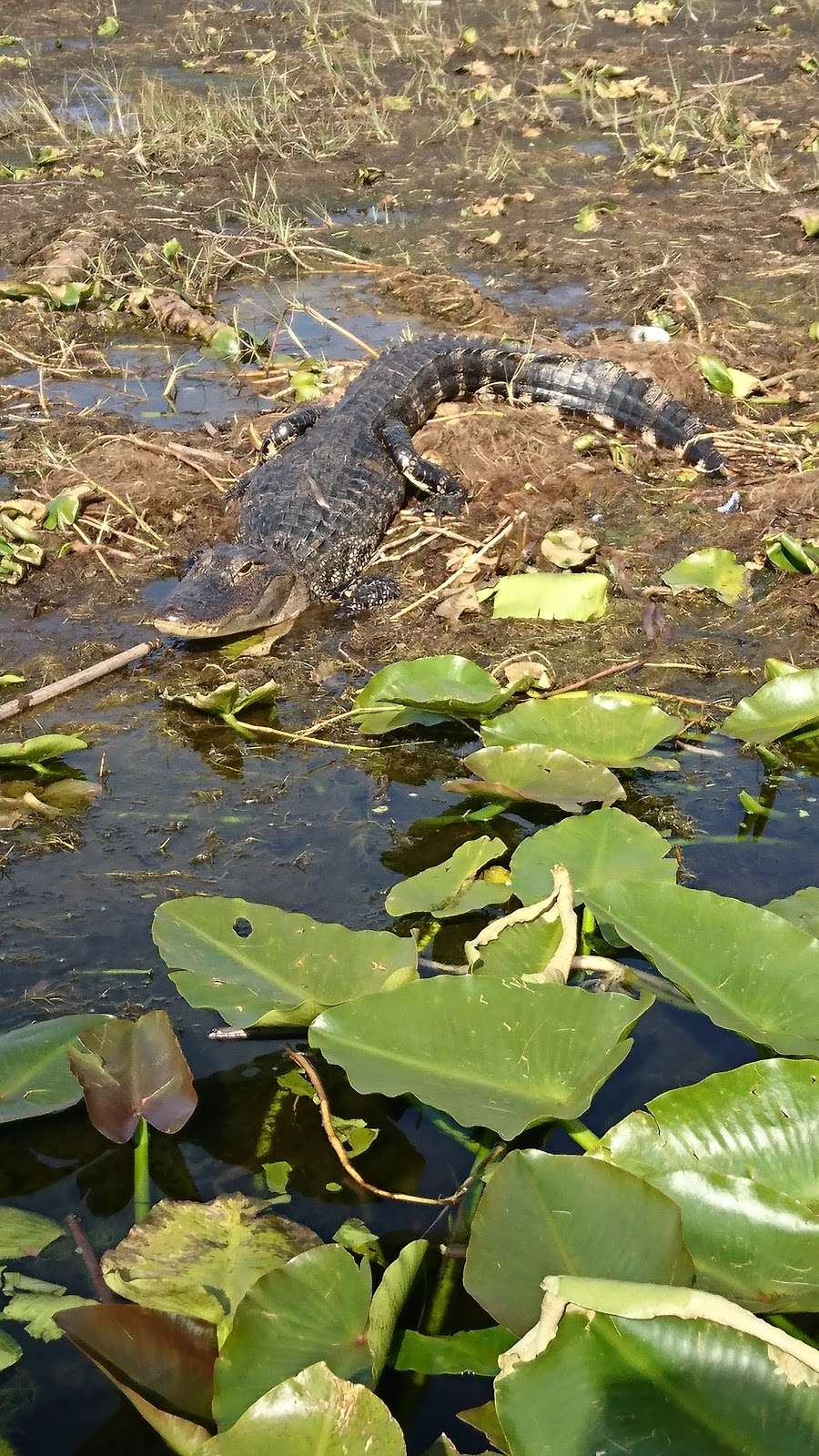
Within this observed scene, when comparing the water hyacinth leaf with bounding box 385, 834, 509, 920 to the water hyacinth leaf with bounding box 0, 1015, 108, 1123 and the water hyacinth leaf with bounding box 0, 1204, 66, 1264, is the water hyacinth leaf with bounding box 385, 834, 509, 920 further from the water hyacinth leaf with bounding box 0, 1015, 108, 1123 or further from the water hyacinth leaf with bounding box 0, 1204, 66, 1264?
the water hyacinth leaf with bounding box 0, 1204, 66, 1264

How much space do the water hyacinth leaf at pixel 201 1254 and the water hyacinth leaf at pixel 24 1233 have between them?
16 centimetres

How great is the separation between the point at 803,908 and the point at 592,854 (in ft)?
1.31

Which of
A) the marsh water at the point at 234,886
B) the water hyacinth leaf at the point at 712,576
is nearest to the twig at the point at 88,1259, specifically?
the marsh water at the point at 234,886

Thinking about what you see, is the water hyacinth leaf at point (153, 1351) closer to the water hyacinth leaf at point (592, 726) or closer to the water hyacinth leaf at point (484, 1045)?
the water hyacinth leaf at point (484, 1045)

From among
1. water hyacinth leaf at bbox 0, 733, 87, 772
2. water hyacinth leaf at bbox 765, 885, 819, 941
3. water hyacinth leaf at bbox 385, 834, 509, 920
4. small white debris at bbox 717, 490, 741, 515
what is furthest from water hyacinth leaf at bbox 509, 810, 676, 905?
small white debris at bbox 717, 490, 741, 515

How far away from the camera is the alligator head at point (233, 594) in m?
3.79

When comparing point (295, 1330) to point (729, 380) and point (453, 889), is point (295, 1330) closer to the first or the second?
point (453, 889)

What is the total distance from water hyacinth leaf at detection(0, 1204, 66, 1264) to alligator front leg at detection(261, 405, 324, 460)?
378 centimetres

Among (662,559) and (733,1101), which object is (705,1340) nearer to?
(733,1101)

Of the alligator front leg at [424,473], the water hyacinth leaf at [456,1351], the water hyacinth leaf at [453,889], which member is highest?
the water hyacinth leaf at [456,1351]

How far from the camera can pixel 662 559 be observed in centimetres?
419

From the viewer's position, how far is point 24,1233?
1.83 meters

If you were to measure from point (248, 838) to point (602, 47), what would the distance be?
10842mm

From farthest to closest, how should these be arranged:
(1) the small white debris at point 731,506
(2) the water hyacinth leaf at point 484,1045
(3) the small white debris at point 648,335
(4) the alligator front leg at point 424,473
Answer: (3) the small white debris at point 648,335, (4) the alligator front leg at point 424,473, (1) the small white debris at point 731,506, (2) the water hyacinth leaf at point 484,1045
